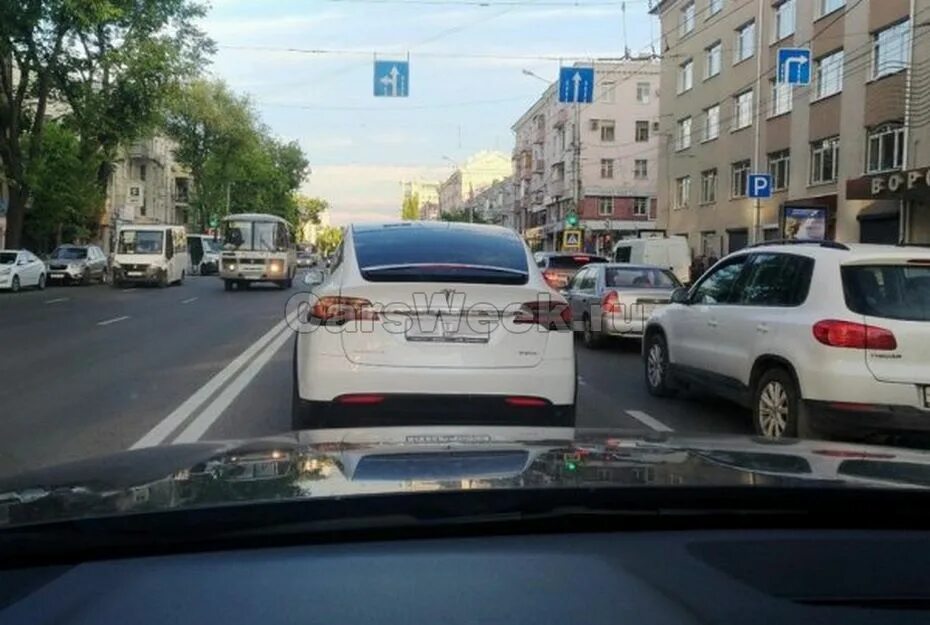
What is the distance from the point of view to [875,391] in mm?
6926

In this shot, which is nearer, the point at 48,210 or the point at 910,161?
the point at 910,161

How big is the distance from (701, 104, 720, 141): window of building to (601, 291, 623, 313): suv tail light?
28027 mm

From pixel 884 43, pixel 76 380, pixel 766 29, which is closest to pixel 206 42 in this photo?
pixel 766 29

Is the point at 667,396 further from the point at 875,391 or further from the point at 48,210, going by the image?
the point at 48,210

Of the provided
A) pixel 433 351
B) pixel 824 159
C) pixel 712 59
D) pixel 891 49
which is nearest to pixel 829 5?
pixel 891 49

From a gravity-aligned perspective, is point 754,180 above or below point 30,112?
below

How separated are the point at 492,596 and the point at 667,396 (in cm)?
890

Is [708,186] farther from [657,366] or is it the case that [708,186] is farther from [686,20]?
[657,366]

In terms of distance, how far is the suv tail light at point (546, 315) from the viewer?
652cm

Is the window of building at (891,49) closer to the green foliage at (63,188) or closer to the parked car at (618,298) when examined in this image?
the parked car at (618,298)

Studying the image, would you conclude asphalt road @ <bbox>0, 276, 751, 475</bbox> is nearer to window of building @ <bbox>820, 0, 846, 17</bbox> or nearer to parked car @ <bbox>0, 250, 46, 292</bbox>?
parked car @ <bbox>0, 250, 46, 292</bbox>

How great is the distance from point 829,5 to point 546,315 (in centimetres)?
2895

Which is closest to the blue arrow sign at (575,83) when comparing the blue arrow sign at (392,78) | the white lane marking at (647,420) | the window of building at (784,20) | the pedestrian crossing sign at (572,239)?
the blue arrow sign at (392,78)

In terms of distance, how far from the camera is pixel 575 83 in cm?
2583
